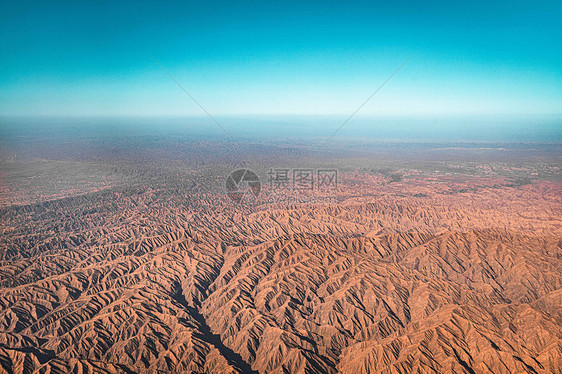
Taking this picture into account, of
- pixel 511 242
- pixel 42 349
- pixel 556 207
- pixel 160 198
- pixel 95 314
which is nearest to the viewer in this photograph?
pixel 42 349

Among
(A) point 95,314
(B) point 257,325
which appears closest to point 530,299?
(B) point 257,325

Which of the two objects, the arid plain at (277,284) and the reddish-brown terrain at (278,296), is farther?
the arid plain at (277,284)

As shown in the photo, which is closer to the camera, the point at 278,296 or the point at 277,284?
the point at 278,296

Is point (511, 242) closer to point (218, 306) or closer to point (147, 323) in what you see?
point (218, 306)

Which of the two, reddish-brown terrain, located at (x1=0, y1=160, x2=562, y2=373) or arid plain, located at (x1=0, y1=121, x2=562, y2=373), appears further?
arid plain, located at (x1=0, y1=121, x2=562, y2=373)

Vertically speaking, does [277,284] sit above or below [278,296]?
above
